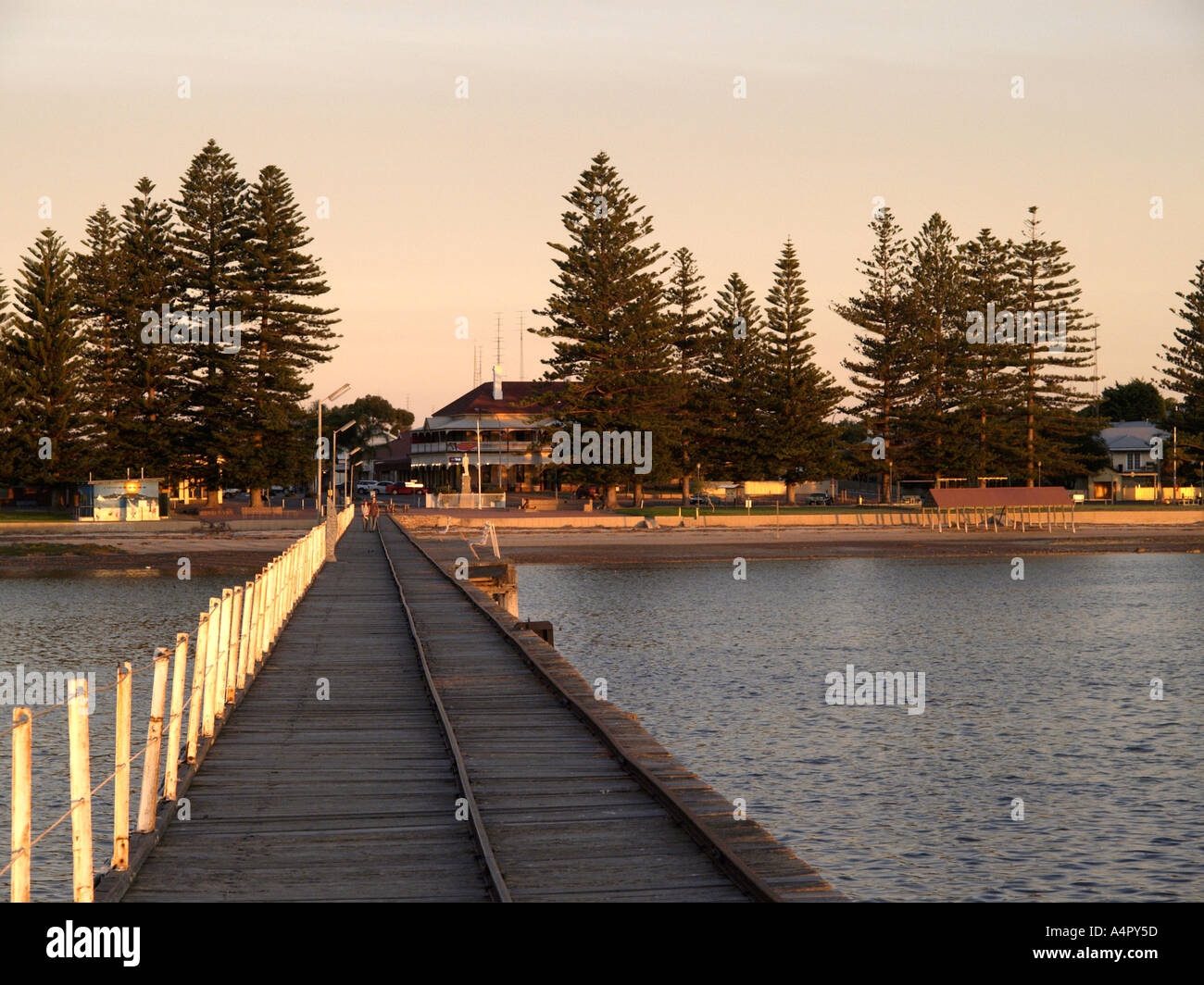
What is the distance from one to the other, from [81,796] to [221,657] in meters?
7.10

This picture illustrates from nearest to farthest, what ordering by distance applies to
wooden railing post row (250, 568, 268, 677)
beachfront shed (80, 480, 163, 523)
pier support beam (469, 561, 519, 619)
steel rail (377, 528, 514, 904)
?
steel rail (377, 528, 514, 904), wooden railing post row (250, 568, 268, 677), pier support beam (469, 561, 519, 619), beachfront shed (80, 480, 163, 523)

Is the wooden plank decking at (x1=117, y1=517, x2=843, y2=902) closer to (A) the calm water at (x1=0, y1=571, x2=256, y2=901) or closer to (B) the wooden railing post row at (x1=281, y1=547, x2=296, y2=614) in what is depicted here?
(A) the calm water at (x1=0, y1=571, x2=256, y2=901)

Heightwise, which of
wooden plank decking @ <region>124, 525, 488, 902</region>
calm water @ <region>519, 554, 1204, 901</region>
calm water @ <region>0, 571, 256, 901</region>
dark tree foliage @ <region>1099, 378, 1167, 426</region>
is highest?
dark tree foliage @ <region>1099, 378, 1167, 426</region>

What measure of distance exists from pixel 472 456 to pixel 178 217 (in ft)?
184

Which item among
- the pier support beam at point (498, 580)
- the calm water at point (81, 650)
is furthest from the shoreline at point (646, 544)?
the pier support beam at point (498, 580)

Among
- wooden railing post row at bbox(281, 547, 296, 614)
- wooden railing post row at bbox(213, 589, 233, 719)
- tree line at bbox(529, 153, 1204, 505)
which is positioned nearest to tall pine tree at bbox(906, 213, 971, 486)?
tree line at bbox(529, 153, 1204, 505)

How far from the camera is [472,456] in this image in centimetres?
13250

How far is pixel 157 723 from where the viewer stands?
955cm

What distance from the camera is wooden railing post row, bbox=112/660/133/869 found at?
28.9 ft

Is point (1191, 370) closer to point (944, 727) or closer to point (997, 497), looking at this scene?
point (997, 497)

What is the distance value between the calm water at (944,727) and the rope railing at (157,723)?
6.56 meters

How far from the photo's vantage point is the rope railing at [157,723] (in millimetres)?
6941

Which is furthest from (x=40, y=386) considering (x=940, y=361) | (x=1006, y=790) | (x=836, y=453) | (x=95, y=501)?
(x=1006, y=790)
